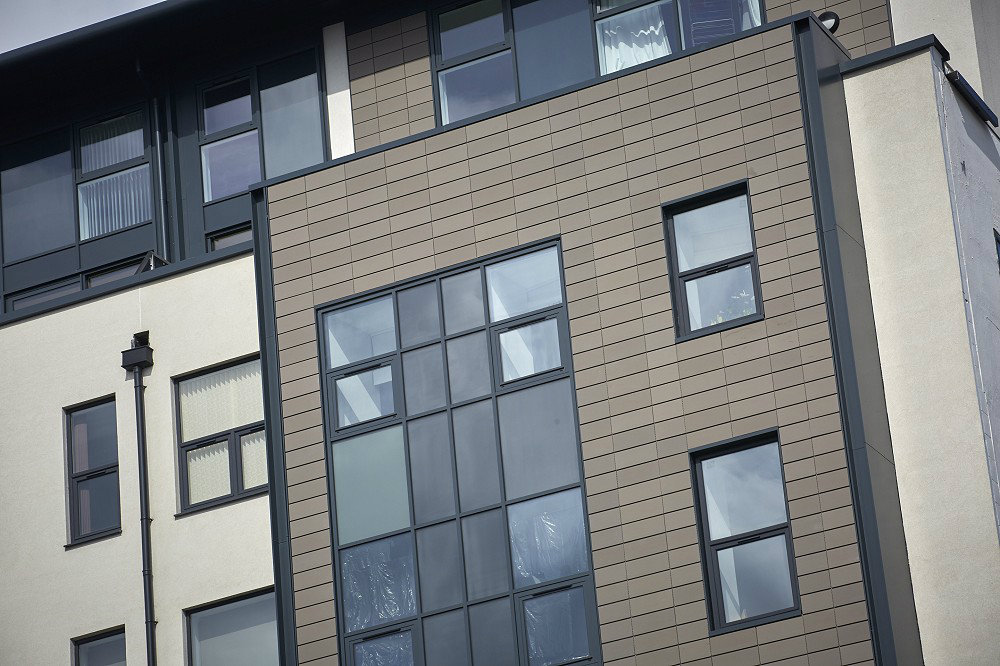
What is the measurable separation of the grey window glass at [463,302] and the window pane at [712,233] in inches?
103

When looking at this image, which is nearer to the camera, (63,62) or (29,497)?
(29,497)

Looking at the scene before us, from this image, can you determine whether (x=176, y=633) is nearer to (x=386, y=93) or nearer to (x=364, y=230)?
(x=364, y=230)

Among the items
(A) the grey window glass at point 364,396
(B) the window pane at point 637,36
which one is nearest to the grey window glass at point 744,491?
(A) the grey window glass at point 364,396

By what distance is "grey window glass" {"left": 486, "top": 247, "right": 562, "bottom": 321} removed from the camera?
79.7 ft

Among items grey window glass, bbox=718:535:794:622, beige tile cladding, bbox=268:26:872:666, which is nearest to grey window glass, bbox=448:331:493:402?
beige tile cladding, bbox=268:26:872:666

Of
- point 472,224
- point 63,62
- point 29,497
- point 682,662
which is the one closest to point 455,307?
point 472,224

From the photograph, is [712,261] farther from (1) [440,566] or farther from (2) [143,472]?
(2) [143,472]

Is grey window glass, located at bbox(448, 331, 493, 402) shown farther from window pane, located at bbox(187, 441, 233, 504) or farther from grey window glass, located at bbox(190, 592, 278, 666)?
window pane, located at bbox(187, 441, 233, 504)

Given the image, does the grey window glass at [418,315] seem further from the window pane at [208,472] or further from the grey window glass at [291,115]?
the grey window glass at [291,115]

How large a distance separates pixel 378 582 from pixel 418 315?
11.1 ft

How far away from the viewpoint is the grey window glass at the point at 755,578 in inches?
867

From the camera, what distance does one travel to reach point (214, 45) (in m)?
31.4

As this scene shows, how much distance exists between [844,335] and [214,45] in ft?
43.1

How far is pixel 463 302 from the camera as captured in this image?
24.8m
